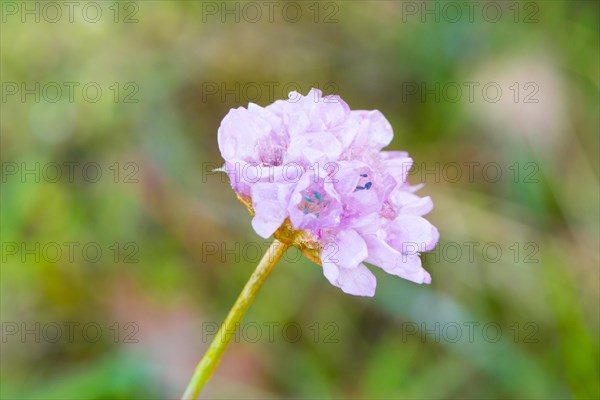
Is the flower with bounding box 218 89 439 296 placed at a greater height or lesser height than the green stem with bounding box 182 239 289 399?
greater

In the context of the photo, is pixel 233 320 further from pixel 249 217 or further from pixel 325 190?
pixel 249 217

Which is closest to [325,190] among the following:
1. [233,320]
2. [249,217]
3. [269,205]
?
[269,205]

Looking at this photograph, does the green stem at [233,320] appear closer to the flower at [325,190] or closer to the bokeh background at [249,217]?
the flower at [325,190]

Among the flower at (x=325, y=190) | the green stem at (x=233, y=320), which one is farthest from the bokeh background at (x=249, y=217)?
the flower at (x=325, y=190)

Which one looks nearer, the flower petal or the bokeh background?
the flower petal

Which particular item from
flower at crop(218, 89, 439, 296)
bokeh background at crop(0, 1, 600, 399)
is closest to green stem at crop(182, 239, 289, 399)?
flower at crop(218, 89, 439, 296)

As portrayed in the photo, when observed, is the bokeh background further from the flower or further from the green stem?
the flower

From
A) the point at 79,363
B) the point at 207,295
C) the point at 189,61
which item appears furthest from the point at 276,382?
the point at 189,61
